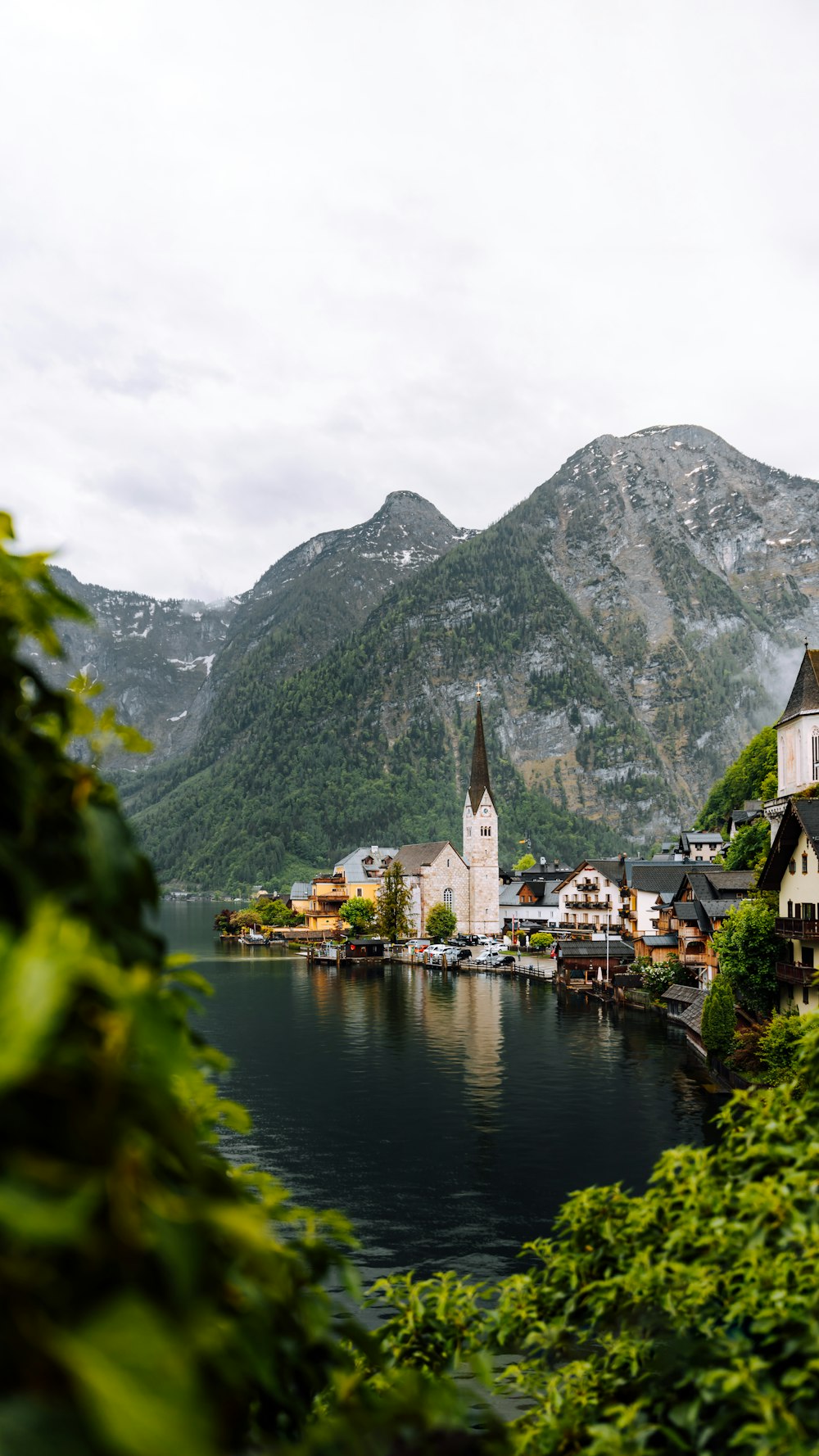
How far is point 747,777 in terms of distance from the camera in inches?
4953

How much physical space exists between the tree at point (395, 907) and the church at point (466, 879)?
2227 mm

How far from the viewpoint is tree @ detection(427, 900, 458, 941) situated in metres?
126

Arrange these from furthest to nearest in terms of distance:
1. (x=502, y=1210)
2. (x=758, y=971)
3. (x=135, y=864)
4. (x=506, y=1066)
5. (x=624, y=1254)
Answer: (x=506, y=1066)
(x=758, y=971)
(x=502, y=1210)
(x=624, y=1254)
(x=135, y=864)

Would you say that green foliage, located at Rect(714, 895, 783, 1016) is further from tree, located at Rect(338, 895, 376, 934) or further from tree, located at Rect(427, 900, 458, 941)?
tree, located at Rect(338, 895, 376, 934)

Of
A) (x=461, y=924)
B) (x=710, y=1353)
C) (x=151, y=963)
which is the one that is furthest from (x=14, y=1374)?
(x=461, y=924)

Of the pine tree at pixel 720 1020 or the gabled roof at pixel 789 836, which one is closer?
the gabled roof at pixel 789 836

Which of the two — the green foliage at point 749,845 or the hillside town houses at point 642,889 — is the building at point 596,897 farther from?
the green foliage at point 749,845

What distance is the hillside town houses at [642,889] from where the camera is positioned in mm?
37312

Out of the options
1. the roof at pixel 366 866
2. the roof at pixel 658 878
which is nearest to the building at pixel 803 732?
the roof at pixel 658 878

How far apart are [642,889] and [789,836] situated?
5762 centimetres

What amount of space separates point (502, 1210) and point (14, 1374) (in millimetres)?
31003

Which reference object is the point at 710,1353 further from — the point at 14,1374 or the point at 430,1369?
the point at 14,1374

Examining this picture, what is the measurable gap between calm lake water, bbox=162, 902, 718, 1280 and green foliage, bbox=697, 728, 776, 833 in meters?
56.4

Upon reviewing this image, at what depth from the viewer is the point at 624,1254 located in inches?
288
